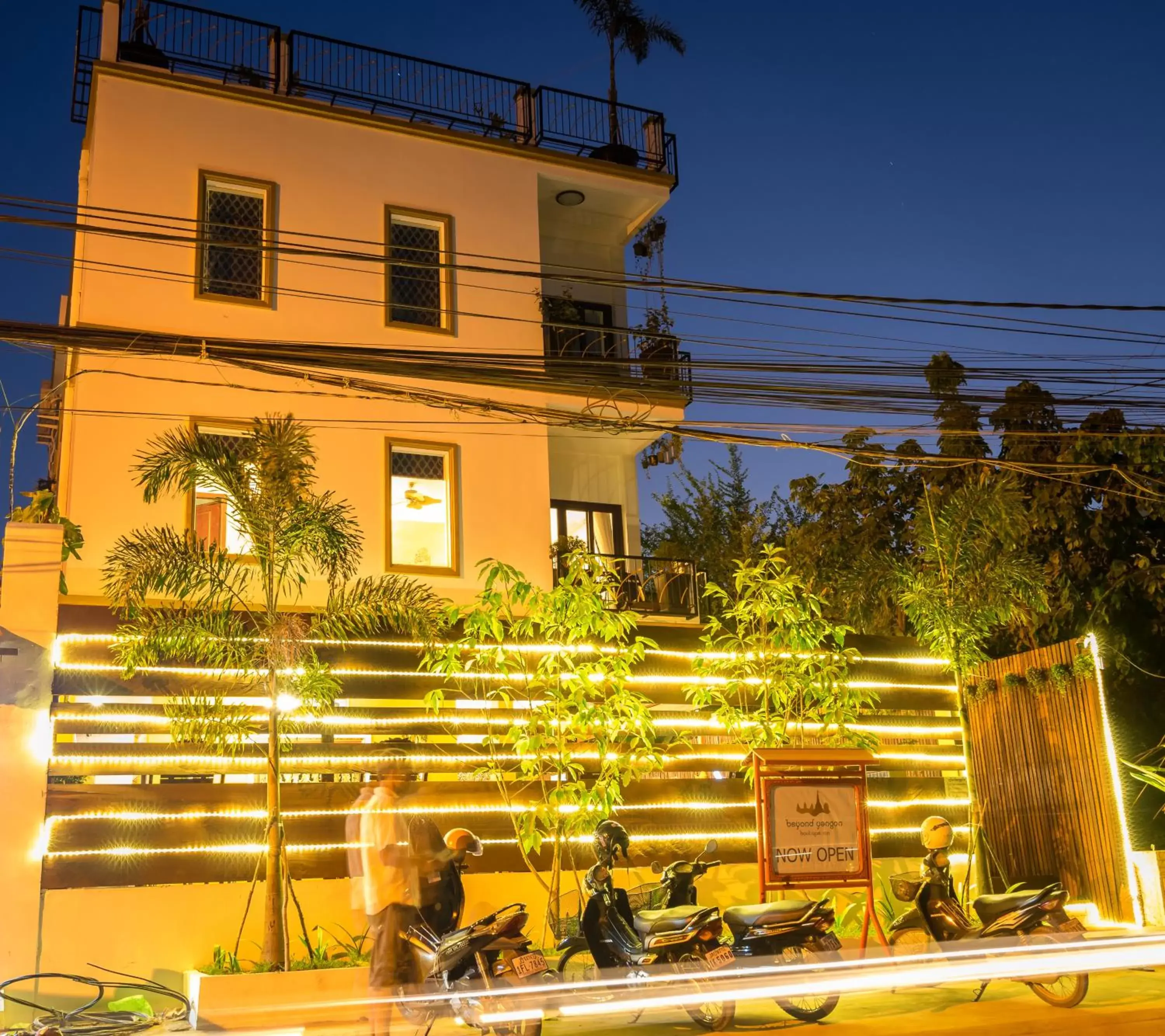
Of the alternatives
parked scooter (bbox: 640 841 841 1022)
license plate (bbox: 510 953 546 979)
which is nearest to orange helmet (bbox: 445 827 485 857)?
license plate (bbox: 510 953 546 979)

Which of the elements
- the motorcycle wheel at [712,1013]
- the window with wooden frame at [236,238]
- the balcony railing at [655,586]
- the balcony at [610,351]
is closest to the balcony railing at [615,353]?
the balcony at [610,351]

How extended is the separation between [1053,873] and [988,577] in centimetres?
318

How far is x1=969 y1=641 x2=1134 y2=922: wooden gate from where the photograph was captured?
12461 mm

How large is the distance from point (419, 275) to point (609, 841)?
892 cm

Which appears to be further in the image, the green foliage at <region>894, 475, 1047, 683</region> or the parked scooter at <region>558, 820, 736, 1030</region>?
the green foliage at <region>894, 475, 1047, 683</region>

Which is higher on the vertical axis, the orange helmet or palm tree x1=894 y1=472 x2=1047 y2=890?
palm tree x1=894 y1=472 x2=1047 y2=890

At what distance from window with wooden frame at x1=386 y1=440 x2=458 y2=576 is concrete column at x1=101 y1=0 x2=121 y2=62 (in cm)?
559

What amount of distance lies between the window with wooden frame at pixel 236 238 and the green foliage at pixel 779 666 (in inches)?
254

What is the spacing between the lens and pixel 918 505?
20891 millimetres

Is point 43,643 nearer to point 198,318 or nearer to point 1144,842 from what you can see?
point 198,318

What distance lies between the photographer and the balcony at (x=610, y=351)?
16.0m

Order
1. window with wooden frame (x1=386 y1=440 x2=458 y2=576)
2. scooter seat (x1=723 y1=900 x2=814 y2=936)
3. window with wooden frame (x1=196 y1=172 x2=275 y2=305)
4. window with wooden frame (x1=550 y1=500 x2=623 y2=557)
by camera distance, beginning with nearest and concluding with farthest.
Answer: scooter seat (x1=723 y1=900 x2=814 y2=936), window with wooden frame (x1=196 y1=172 x2=275 y2=305), window with wooden frame (x1=386 y1=440 x2=458 y2=576), window with wooden frame (x1=550 y1=500 x2=623 y2=557)

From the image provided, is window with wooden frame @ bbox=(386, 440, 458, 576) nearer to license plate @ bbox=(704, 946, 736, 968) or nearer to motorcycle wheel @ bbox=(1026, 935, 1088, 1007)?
license plate @ bbox=(704, 946, 736, 968)

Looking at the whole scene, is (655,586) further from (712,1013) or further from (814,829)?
(712,1013)
